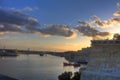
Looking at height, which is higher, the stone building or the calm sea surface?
the stone building

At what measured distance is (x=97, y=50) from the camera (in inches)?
1064

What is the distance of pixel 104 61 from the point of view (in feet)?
84.3

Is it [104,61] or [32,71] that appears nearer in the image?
[104,61]

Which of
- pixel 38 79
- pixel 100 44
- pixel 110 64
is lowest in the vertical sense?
pixel 38 79

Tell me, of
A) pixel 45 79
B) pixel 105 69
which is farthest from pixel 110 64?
pixel 45 79

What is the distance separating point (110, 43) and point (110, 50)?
0.69 m

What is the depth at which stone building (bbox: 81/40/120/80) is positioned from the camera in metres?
24.7

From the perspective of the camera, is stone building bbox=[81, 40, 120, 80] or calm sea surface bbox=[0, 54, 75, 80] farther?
calm sea surface bbox=[0, 54, 75, 80]

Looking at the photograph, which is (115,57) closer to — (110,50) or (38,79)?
(110,50)

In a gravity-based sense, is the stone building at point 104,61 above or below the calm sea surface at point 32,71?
above

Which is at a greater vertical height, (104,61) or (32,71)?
(104,61)

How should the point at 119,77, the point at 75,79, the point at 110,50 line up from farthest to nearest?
the point at 75,79 → the point at 110,50 → the point at 119,77

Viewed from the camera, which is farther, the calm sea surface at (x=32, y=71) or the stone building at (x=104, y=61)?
the calm sea surface at (x=32, y=71)

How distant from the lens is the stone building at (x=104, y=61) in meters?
24.7
